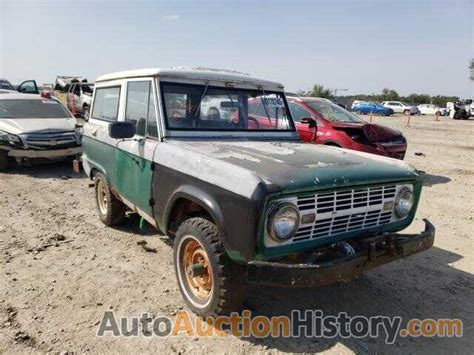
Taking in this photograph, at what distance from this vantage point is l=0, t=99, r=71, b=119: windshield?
956 cm

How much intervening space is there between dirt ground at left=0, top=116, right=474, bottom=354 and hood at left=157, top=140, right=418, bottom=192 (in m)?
1.28

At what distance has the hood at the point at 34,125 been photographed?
8820 mm

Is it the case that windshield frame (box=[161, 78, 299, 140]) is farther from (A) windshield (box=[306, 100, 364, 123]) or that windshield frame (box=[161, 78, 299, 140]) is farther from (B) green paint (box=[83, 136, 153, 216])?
(A) windshield (box=[306, 100, 364, 123])

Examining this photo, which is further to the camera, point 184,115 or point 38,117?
point 38,117

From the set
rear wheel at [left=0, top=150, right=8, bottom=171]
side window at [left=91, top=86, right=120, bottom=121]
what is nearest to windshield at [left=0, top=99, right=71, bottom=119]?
rear wheel at [left=0, top=150, right=8, bottom=171]

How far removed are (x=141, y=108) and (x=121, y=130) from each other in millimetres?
455

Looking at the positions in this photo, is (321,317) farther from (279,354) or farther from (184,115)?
(184,115)

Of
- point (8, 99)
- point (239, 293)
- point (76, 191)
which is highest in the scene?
point (8, 99)

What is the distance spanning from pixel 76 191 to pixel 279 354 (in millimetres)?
5681

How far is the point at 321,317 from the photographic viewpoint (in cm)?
355

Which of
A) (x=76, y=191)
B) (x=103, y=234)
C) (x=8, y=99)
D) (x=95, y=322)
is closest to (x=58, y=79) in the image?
(x=8, y=99)

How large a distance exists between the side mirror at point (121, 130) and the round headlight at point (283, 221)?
6.35ft

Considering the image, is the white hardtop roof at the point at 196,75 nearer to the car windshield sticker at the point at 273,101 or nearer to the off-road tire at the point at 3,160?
the car windshield sticker at the point at 273,101

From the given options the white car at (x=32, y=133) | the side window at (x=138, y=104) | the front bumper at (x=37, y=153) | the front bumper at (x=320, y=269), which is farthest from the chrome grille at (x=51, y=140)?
the front bumper at (x=320, y=269)
